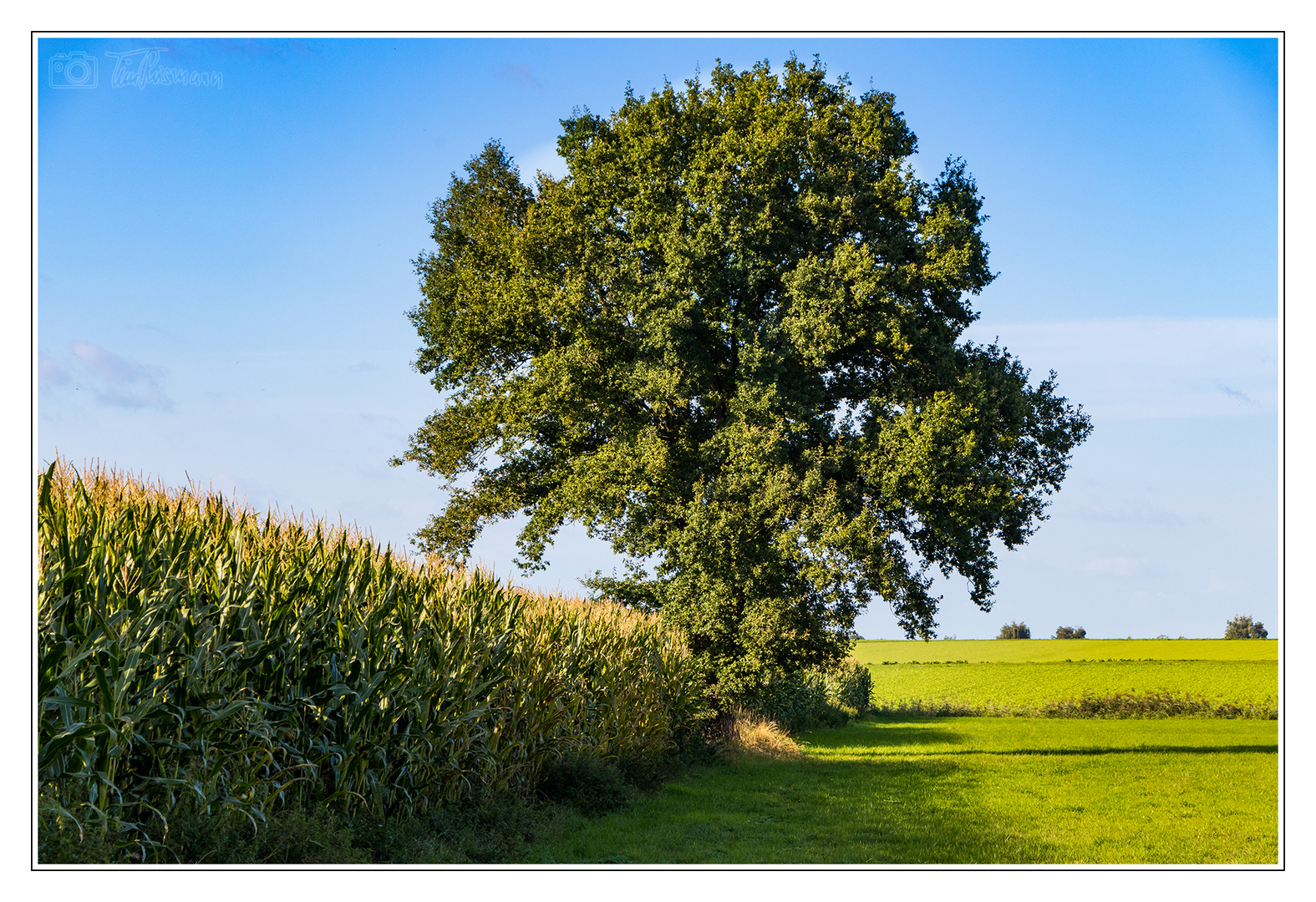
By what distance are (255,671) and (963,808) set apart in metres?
11.4

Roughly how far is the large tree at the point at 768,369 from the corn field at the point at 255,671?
8216mm

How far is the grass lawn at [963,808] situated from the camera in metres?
10.8

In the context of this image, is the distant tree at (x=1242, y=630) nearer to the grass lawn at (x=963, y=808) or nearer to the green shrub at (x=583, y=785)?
the grass lawn at (x=963, y=808)

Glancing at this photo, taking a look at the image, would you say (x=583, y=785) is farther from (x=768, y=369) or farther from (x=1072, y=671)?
(x=1072, y=671)

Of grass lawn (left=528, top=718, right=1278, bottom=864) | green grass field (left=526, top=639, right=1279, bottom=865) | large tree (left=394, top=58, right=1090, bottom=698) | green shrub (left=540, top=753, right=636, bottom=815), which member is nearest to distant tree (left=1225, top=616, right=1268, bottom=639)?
green grass field (left=526, top=639, right=1279, bottom=865)

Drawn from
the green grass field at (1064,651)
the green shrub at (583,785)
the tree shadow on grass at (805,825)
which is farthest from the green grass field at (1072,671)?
the green shrub at (583,785)

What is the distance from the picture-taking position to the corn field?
6207 mm

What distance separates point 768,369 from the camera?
1995 centimetres

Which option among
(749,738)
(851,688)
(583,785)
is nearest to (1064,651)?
Result: (851,688)

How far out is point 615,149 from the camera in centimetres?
2191
